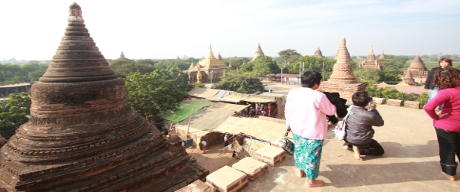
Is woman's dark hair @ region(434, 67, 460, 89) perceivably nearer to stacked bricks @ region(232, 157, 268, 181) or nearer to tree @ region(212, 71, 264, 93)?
stacked bricks @ region(232, 157, 268, 181)

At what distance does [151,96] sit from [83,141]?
8.70 m

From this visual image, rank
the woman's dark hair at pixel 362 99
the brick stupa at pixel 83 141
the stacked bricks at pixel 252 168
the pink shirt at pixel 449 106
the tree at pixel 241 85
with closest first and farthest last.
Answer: the pink shirt at pixel 449 106 < the stacked bricks at pixel 252 168 < the woman's dark hair at pixel 362 99 < the brick stupa at pixel 83 141 < the tree at pixel 241 85

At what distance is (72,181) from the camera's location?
634 centimetres

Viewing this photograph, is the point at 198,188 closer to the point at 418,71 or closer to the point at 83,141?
the point at 83,141

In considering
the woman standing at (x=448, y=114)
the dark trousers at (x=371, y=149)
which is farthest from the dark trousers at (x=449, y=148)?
the dark trousers at (x=371, y=149)

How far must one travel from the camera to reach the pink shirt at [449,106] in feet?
9.45

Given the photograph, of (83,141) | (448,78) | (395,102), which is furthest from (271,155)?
(395,102)

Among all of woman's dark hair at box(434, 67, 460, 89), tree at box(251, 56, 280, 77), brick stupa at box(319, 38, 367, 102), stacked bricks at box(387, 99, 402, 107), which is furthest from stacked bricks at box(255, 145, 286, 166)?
tree at box(251, 56, 280, 77)

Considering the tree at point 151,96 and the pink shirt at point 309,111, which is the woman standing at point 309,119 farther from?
the tree at point 151,96

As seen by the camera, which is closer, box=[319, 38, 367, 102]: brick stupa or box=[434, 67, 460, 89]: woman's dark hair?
box=[434, 67, 460, 89]: woman's dark hair

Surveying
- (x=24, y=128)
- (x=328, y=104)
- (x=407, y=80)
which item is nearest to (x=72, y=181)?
(x=24, y=128)

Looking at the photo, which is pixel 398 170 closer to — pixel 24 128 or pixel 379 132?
pixel 379 132

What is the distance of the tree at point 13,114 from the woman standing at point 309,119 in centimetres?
1554

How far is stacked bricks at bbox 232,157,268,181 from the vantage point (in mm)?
3252
